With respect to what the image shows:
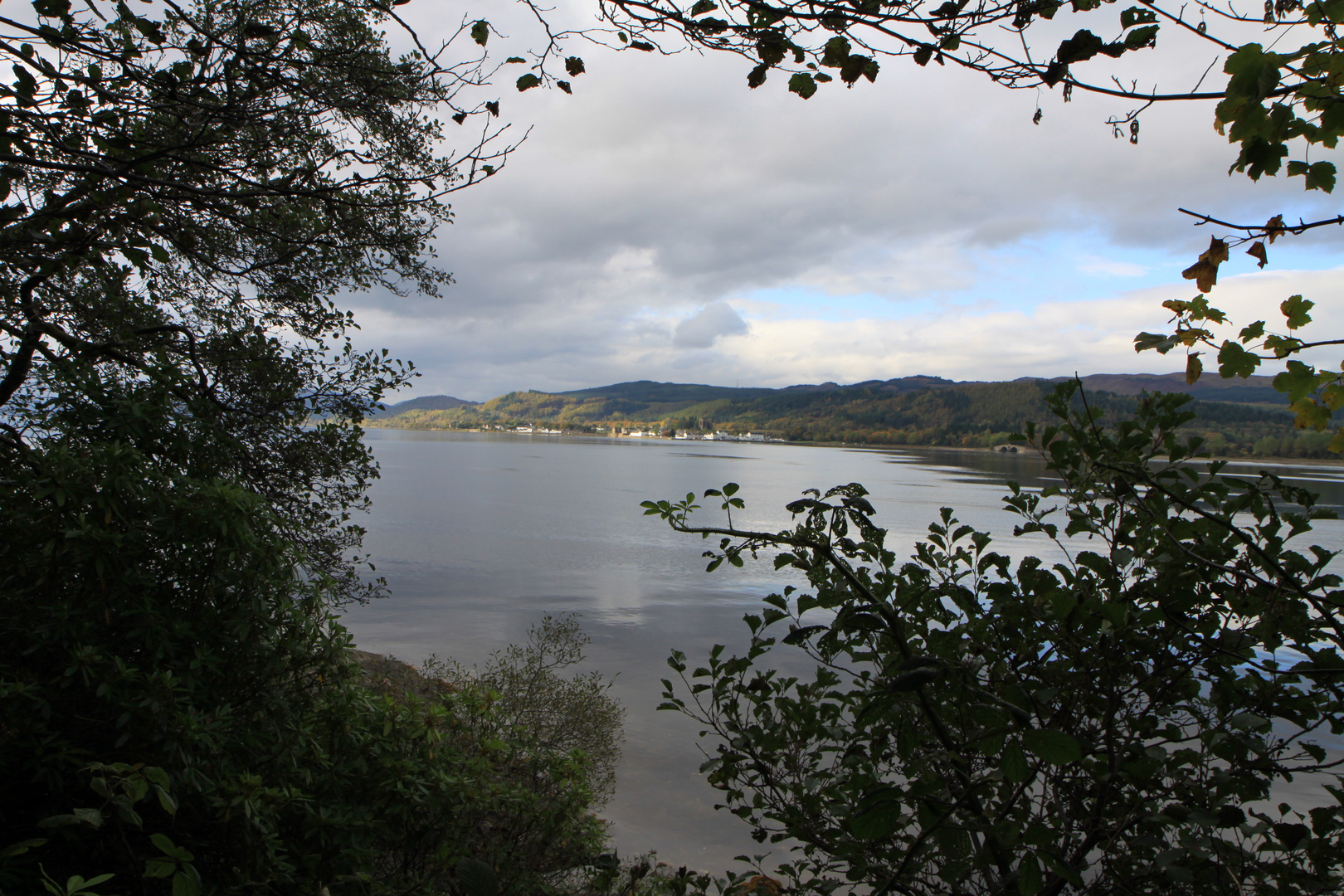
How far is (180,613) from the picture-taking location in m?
2.37

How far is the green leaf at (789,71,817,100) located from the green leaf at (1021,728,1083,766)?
1.91 m

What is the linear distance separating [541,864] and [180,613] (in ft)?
7.94

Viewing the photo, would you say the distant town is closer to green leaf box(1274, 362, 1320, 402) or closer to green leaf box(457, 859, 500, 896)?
green leaf box(1274, 362, 1320, 402)

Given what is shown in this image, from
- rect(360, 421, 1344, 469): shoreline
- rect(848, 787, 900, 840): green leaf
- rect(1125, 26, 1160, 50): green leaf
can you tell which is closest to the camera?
rect(848, 787, 900, 840): green leaf

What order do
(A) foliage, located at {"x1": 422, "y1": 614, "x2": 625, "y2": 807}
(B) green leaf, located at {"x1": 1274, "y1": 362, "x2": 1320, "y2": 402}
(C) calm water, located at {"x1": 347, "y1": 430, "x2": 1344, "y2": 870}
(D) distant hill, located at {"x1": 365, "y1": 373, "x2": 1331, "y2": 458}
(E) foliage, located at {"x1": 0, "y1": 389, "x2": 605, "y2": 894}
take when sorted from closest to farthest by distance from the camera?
(B) green leaf, located at {"x1": 1274, "y1": 362, "x2": 1320, "y2": 402} < (E) foliage, located at {"x1": 0, "y1": 389, "x2": 605, "y2": 894} < (A) foliage, located at {"x1": 422, "y1": 614, "x2": 625, "y2": 807} < (C) calm water, located at {"x1": 347, "y1": 430, "x2": 1344, "y2": 870} < (D) distant hill, located at {"x1": 365, "y1": 373, "x2": 1331, "y2": 458}

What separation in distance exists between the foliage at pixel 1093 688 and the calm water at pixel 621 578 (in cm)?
492

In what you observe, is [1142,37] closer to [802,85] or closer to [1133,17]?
[1133,17]

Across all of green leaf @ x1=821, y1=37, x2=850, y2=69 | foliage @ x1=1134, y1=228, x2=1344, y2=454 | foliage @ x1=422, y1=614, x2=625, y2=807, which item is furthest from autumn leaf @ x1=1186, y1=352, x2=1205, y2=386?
foliage @ x1=422, y1=614, x2=625, y2=807

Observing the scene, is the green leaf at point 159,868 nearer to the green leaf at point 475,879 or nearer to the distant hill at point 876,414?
the green leaf at point 475,879

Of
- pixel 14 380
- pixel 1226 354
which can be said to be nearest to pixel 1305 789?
pixel 1226 354

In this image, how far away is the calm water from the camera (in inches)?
308

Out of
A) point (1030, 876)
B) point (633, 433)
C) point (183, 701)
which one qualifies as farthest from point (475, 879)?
point (633, 433)

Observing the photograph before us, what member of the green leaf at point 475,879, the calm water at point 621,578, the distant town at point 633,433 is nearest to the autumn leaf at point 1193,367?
the green leaf at point 475,879

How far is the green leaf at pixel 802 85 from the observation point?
2234 mm
